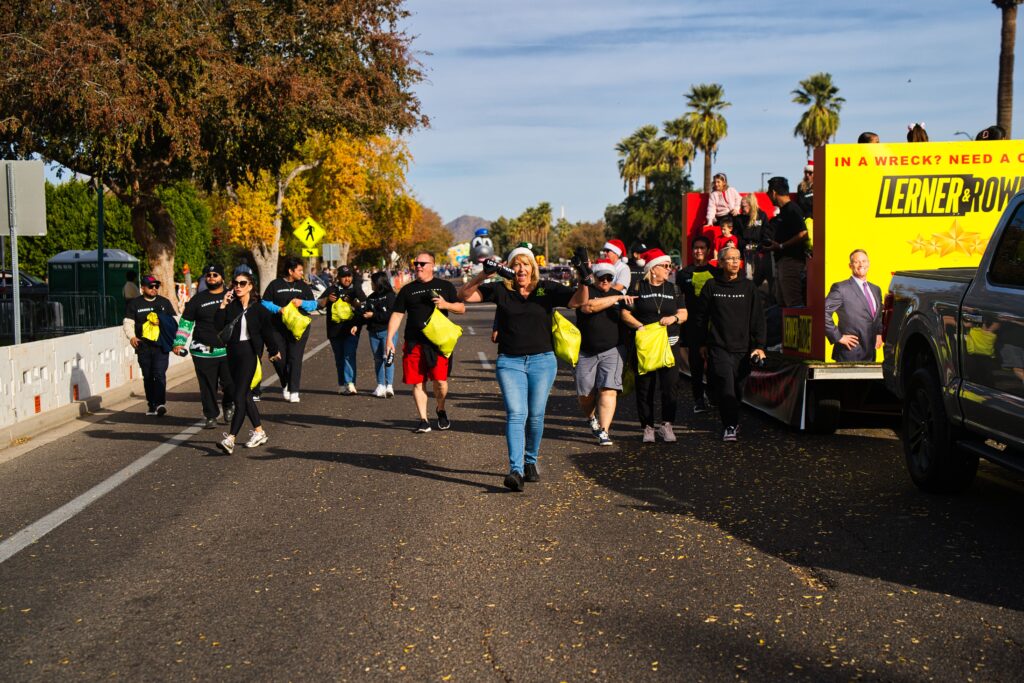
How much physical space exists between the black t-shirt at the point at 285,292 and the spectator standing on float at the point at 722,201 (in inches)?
227

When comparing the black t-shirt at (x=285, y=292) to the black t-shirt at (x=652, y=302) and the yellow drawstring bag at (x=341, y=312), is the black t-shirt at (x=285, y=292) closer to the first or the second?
the yellow drawstring bag at (x=341, y=312)

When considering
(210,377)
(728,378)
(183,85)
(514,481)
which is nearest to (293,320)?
(210,377)

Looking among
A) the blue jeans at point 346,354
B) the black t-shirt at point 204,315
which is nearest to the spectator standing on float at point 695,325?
the blue jeans at point 346,354

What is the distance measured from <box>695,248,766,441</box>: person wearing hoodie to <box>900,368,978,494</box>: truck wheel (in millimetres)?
2541

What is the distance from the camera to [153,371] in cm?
1427

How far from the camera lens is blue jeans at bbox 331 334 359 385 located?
16.3 meters

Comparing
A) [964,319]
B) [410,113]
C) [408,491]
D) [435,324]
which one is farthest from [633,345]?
[410,113]

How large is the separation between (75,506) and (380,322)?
8.20m

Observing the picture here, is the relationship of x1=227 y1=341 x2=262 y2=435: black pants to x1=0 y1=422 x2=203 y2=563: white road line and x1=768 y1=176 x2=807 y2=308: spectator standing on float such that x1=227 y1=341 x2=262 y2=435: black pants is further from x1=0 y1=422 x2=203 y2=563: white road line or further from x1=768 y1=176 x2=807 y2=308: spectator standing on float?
x1=768 y1=176 x2=807 y2=308: spectator standing on float

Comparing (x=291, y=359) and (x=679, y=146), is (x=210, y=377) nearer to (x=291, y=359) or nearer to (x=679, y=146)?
(x=291, y=359)

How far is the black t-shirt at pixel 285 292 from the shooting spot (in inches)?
616

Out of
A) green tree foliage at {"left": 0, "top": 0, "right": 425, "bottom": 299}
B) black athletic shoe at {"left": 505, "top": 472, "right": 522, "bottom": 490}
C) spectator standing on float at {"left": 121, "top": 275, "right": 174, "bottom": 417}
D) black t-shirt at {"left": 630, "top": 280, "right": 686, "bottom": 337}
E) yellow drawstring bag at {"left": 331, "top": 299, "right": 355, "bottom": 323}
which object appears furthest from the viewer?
green tree foliage at {"left": 0, "top": 0, "right": 425, "bottom": 299}

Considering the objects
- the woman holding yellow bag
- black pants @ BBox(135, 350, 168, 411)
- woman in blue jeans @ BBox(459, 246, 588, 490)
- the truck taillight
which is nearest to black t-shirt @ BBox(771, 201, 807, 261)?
the woman holding yellow bag

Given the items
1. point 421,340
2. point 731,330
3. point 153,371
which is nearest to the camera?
point 731,330
